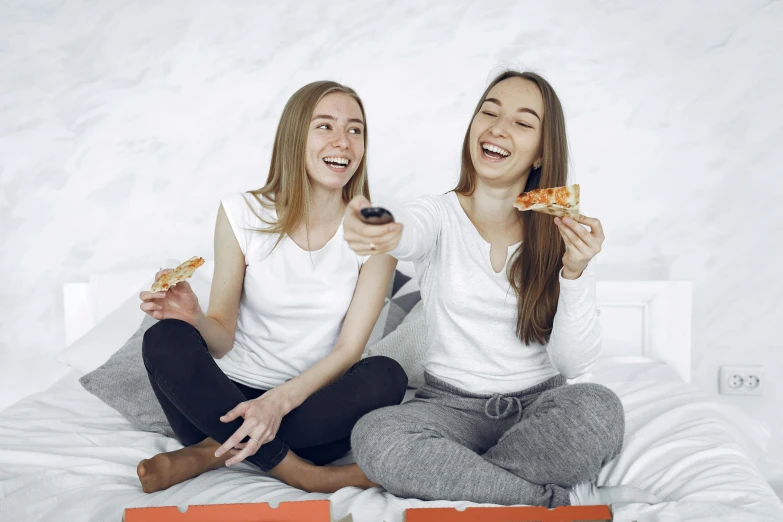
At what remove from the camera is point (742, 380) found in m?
2.44

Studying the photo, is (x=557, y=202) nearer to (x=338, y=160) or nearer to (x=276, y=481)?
(x=338, y=160)

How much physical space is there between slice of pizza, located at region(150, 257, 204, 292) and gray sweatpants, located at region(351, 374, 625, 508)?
49 centimetres

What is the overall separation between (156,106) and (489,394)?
5.49ft

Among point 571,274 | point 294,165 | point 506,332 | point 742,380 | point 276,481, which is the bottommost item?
point 742,380

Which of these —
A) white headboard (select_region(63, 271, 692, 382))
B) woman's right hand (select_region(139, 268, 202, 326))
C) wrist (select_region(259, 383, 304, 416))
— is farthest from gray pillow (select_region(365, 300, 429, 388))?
white headboard (select_region(63, 271, 692, 382))

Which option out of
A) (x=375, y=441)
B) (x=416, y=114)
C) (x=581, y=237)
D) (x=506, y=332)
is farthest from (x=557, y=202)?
(x=416, y=114)

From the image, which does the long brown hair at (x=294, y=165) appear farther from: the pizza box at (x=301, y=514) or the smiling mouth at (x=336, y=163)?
the pizza box at (x=301, y=514)

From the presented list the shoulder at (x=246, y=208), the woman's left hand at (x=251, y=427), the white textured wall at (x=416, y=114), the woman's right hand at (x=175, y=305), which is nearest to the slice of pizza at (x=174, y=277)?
the woman's right hand at (x=175, y=305)

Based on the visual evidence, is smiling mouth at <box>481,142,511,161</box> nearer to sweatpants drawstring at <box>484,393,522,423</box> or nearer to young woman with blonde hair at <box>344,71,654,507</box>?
young woman with blonde hair at <box>344,71,654,507</box>

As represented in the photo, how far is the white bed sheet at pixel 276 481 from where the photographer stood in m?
1.10

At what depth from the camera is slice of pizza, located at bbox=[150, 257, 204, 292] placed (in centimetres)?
141

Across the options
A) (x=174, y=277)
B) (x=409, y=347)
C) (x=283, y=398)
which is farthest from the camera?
(x=409, y=347)

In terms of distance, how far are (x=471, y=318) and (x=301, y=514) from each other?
67 centimetres

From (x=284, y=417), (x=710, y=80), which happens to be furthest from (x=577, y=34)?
(x=284, y=417)
